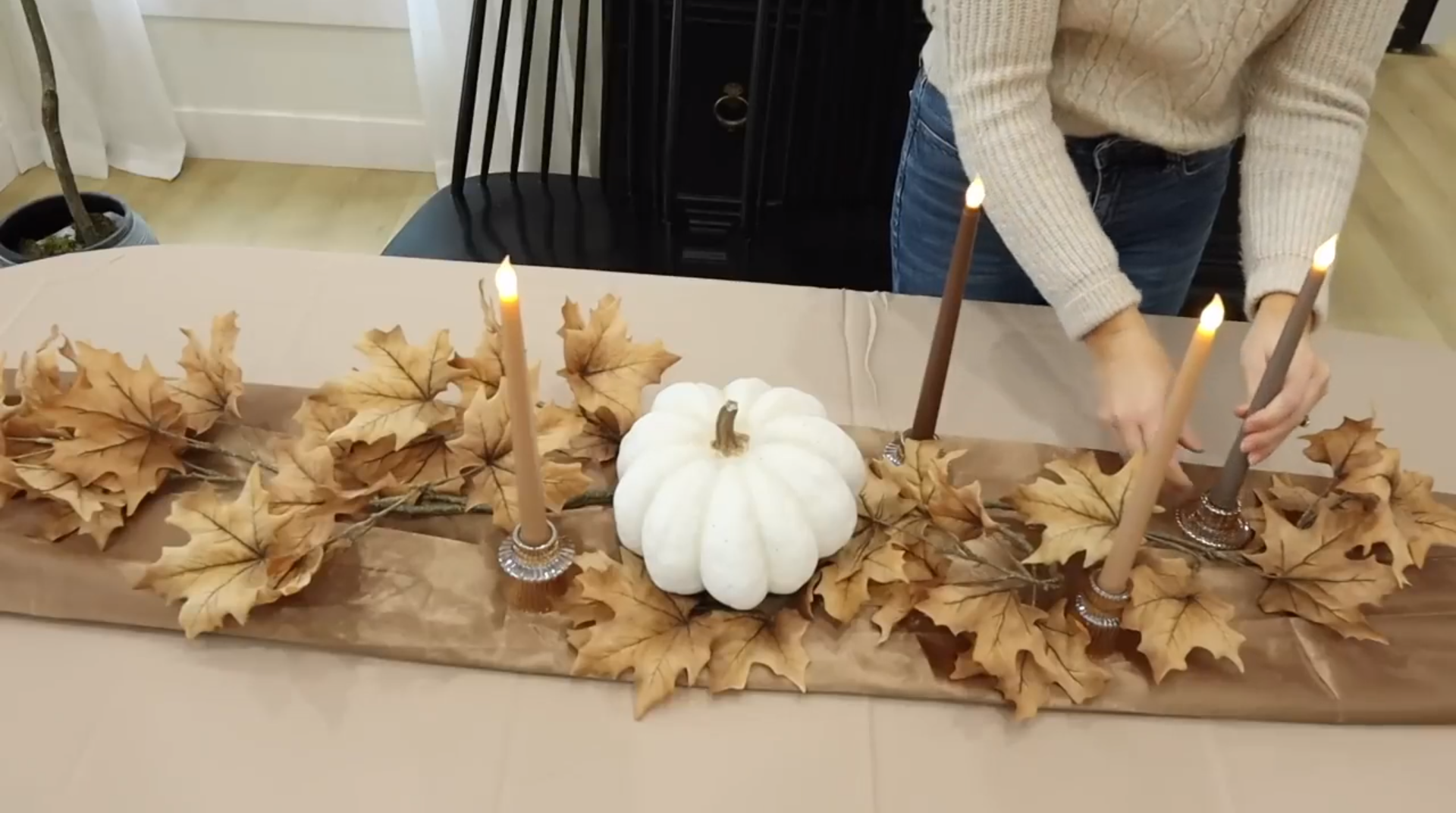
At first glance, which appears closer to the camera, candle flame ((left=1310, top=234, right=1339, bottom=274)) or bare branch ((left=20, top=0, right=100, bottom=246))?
candle flame ((left=1310, top=234, right=1339, bottom=274))

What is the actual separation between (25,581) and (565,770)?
1.16 ft

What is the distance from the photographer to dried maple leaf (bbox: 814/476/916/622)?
654mm

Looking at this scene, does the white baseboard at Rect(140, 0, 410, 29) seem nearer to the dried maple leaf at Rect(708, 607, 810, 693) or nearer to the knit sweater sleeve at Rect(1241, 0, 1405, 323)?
the knit sweater sleeve at Rect(1241, 0, 1405, 323)

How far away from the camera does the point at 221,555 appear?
2.11ft

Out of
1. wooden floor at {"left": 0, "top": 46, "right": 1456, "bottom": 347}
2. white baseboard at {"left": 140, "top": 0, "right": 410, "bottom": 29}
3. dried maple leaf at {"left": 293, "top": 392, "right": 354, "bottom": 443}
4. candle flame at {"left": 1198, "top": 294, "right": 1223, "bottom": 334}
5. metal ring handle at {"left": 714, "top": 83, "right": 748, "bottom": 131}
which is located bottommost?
wooden floor at {"left": 0, "top": 46, "right": 1456, "bottom": 347}

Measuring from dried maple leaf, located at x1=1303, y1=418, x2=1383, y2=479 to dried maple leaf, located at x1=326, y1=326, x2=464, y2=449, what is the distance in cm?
59

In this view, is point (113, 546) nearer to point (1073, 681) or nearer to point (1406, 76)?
point (1073, 681)

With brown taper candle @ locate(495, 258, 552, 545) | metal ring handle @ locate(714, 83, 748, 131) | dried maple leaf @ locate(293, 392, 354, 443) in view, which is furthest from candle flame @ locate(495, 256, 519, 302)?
metal ring handle @ locate(714, 83, 748, 131)

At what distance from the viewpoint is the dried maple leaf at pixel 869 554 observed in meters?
0.65

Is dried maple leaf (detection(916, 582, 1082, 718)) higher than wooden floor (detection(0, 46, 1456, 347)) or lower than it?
higher

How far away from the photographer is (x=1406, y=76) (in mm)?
2859

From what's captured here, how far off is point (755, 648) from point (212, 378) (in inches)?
16.5

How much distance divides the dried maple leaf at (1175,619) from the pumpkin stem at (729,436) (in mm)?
243

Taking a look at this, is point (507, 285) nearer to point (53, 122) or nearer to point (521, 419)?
point (521, 419)
